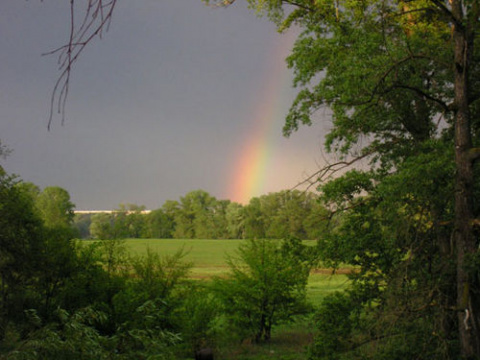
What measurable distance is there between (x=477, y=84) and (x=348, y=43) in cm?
431

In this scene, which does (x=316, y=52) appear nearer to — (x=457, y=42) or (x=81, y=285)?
(x=457, y=42)

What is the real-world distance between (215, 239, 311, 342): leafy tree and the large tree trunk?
11.0m

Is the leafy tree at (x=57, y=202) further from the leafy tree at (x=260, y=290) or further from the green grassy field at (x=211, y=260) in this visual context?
the leafy tree at (x=260, y=290)

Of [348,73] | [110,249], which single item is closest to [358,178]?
[348,73]

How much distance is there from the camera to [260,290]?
19.6 m

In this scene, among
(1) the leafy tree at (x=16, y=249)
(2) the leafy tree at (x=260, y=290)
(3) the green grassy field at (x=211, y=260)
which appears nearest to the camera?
(1) the leafy tree at (x=16, y=249)

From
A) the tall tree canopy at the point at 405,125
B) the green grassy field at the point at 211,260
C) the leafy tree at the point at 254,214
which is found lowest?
the green grassy field at the point at 211,260

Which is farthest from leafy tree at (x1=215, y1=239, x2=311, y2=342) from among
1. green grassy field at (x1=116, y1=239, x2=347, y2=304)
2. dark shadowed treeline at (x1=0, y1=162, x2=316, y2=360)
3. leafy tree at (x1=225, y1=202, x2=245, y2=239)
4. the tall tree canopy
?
leafy tree at (x1=225, y1=202, x2=245, y2=239)

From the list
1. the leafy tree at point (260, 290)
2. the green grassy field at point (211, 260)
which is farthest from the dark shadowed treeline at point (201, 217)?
the leafy tree at point (260, 290)

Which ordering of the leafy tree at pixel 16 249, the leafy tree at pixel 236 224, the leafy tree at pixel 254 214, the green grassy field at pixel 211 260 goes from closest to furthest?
the leafy tree at pixel 16 249
the green grassy field at pixel 211 260
the leafy tree at pixel 254 214
the leafy tree at pixel 236 224

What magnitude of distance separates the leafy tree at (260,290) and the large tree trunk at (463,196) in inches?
433

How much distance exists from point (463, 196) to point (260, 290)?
12.1m

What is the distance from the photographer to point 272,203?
10625cm

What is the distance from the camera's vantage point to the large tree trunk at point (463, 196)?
8234 mm
